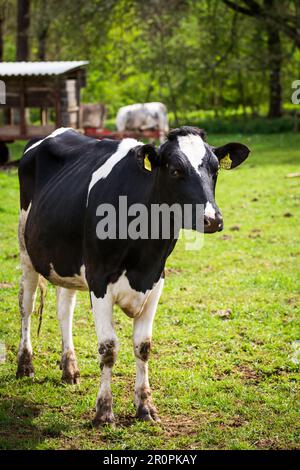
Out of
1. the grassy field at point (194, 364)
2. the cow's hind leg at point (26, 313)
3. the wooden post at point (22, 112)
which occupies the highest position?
the wooden post at point (22, 112)

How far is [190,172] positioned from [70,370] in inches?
81.5

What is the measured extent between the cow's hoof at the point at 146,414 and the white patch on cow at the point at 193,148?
5.46 feet

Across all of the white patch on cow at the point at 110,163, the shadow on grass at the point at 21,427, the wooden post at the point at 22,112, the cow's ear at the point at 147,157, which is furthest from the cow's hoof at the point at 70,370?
the wooden post at the point at 22,112

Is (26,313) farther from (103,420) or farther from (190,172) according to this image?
(190,172)

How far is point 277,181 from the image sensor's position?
1717cm

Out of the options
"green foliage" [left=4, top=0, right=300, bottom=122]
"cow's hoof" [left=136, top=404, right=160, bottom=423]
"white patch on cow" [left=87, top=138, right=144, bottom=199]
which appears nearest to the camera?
"cow's hoof" [left=136, top=404, right=160, bottom=423]

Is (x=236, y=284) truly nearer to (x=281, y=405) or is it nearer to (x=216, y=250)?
(x=216, y=250)

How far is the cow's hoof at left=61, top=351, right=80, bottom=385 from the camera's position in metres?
6.07

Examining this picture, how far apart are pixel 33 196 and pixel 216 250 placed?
495 centimetres

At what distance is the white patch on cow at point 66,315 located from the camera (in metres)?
6.18

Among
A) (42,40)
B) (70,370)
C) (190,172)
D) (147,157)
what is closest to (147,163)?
(147,157)

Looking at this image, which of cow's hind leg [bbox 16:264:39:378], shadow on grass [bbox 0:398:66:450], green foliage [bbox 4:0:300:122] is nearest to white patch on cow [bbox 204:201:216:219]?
shadow on grass [bbox 0:398:66:450]

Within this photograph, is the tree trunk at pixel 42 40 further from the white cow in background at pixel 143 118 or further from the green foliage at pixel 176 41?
the white cow in background at pixel 143 118

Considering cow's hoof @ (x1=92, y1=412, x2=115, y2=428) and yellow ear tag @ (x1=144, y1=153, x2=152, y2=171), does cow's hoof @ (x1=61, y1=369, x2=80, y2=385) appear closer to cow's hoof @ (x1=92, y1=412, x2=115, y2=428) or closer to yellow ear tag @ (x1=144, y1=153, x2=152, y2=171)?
cow's hoof @ (x1=92, y1=412, x2=115, y2=428)
